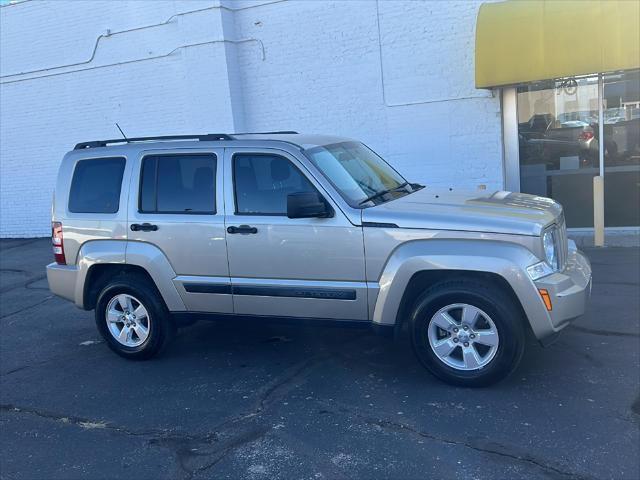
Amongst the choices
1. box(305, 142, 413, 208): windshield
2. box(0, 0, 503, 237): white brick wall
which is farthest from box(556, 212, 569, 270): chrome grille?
box(0, 0, 503, 237): white brick wall

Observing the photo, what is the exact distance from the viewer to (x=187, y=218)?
5.28 meters

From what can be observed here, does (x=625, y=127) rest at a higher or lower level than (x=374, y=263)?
higher

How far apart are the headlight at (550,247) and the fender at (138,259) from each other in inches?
121

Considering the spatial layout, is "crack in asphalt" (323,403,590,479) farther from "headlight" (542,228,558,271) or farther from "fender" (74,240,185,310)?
"fender" (74,240,185,310)

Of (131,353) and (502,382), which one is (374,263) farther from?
(131,353)

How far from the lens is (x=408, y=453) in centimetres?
377

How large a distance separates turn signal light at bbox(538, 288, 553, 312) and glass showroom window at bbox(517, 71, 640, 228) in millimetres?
6783

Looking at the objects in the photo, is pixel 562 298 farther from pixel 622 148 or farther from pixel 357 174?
pixel 622 148

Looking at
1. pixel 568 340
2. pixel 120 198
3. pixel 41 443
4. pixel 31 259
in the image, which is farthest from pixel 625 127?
pixel 31 259

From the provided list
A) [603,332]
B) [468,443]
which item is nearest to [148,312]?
[468,443]

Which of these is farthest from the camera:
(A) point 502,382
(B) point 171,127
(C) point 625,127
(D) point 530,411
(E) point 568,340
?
(B) point 171,127

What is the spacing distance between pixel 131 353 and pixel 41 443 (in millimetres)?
1460

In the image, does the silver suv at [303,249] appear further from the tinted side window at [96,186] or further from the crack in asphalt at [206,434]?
the crack in asphalt at [206,434]

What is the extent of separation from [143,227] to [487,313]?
119 inches
